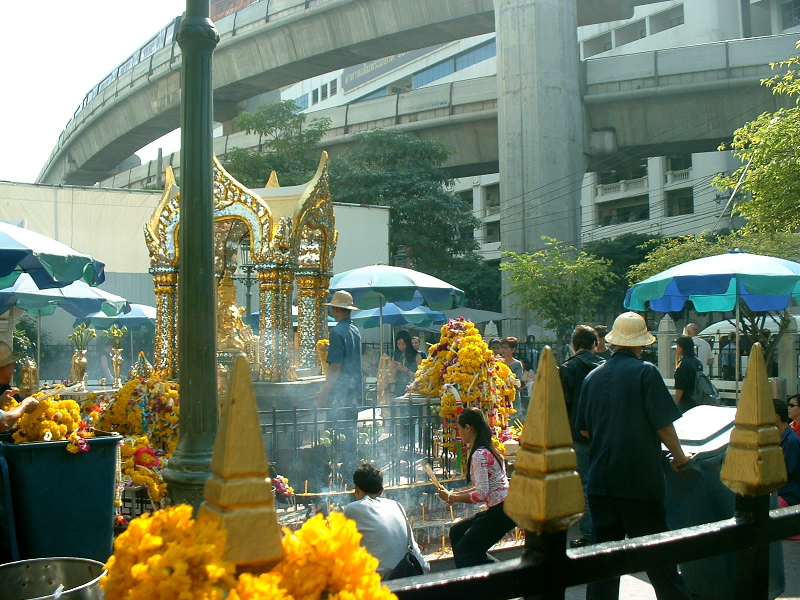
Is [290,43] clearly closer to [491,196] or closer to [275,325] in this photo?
[275,325]

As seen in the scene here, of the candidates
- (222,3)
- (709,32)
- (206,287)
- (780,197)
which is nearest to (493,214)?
(709,32)

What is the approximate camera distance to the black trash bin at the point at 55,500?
13.0ft

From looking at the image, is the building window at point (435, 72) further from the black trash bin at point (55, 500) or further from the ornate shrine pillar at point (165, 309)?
the black trash bin at point (55, 500)

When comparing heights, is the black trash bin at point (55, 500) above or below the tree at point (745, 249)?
below

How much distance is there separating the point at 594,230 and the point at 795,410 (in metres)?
38.4

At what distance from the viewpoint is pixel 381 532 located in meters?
4.21

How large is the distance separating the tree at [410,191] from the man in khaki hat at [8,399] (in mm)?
20408

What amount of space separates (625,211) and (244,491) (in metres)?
45.3

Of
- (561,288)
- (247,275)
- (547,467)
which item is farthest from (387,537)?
(561,288)

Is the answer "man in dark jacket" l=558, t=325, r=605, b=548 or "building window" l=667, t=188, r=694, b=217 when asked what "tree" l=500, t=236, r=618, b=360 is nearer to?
"man in dark jacket" l=558, t=325, r=605, b=548

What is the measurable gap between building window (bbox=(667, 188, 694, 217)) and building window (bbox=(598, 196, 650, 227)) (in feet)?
4.69

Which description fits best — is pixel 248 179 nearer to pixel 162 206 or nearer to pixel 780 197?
pixel 162 206

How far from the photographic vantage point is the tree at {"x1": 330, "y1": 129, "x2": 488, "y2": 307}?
2648 centimetres

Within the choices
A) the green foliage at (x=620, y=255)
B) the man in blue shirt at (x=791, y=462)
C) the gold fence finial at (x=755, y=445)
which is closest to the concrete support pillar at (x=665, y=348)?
the man in blue shirt at (x=791, y=462)
